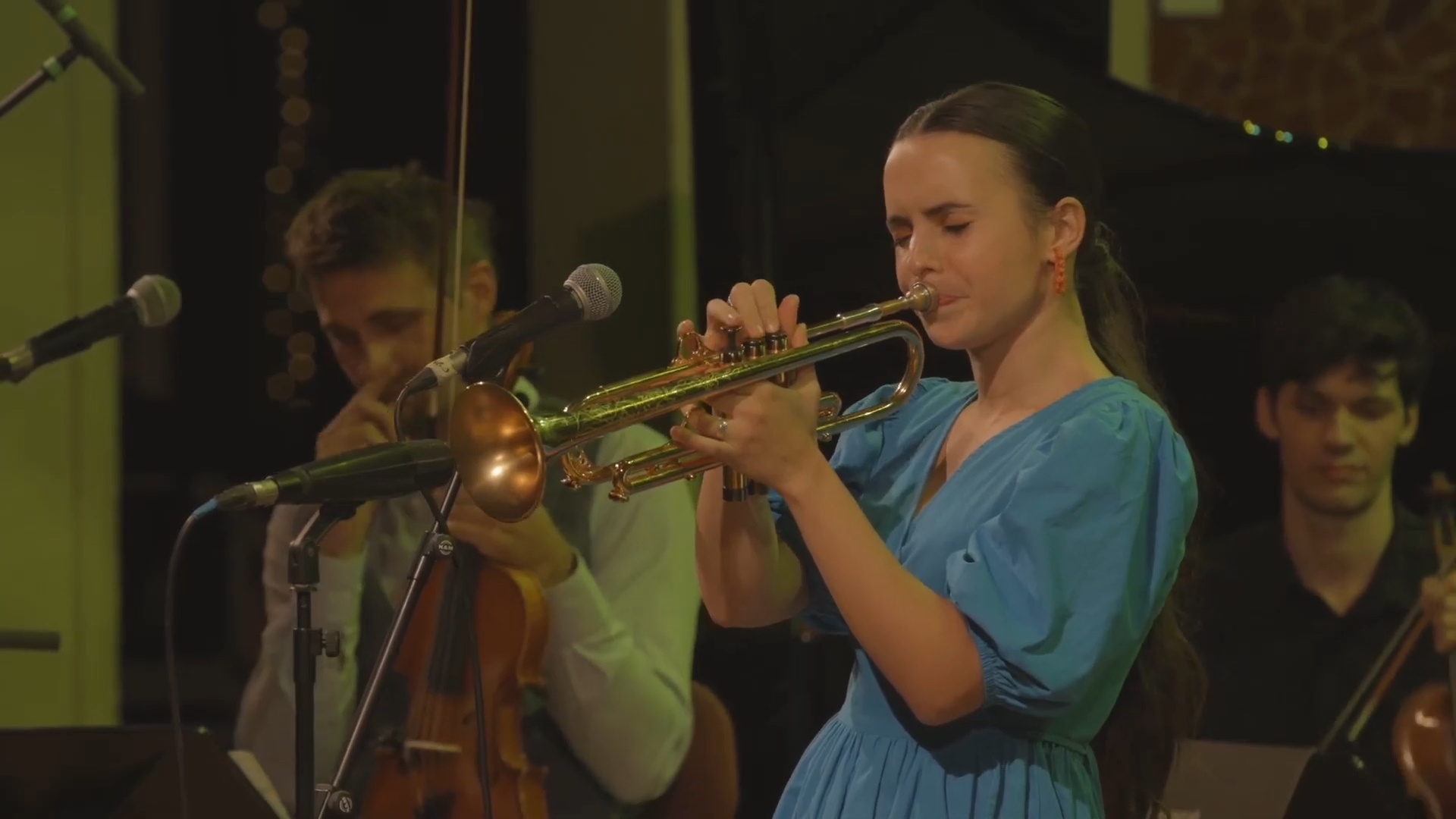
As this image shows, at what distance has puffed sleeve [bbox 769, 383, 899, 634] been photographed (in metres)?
2.01

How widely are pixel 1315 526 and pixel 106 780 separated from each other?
7.02ft

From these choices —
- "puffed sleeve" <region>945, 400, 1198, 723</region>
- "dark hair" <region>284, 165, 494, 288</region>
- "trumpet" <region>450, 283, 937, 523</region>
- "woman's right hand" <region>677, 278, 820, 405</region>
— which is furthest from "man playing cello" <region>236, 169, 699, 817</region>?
"puffed sleeve" <region>945, 400, 1198, 723</region>

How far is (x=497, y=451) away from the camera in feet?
6.13

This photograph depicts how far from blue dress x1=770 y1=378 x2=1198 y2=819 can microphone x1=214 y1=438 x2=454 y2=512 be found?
53 centimetres

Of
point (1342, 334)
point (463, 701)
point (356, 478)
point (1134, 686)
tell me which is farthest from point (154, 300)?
point (1342, 334)

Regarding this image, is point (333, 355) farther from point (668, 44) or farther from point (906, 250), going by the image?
point (906, 250)

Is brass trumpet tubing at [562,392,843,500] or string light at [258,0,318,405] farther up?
string light at [258,0,318,405]

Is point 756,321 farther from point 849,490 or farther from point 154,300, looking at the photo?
point 154,300

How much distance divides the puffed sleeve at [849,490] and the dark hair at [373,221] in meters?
1.37

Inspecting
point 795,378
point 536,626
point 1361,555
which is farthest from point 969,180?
point 1361,555

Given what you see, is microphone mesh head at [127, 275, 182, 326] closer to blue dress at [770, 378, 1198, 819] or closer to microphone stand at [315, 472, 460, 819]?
microphone stand at [315, 472, 460, 819]

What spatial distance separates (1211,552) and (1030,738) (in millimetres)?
1461

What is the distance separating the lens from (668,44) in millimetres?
3297

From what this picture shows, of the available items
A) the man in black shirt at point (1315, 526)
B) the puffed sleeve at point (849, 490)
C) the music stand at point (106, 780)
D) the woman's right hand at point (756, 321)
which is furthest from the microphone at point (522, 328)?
the man in black shirt at point (1315, 526)
